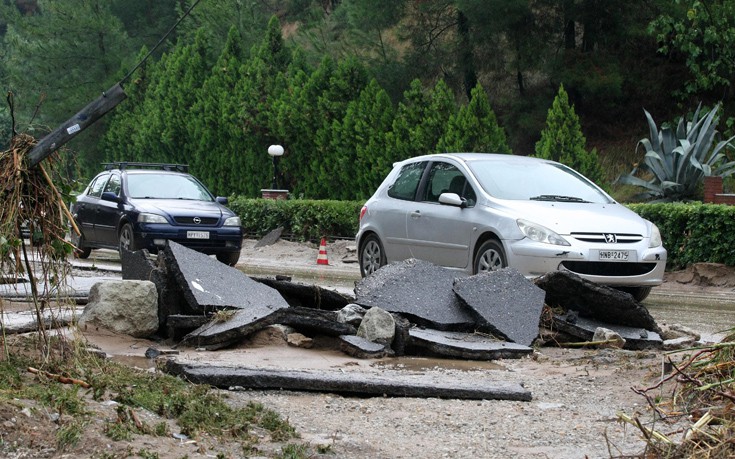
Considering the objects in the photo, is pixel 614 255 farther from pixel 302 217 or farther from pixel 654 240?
pixel 302 217

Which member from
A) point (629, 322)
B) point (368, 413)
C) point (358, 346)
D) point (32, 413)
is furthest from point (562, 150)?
point (32, 413)

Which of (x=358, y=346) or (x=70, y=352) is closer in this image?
(x=70, y=352)

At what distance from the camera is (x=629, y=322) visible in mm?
9500

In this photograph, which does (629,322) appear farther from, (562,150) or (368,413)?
(562,150)

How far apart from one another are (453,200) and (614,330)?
10.9ft

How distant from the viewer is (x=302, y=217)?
2514 cm

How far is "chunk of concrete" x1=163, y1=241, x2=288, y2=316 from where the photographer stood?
352 inches

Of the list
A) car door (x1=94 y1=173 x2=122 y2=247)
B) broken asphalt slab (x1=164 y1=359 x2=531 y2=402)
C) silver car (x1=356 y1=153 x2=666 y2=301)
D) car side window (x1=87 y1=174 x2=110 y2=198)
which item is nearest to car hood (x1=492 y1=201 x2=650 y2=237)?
silver car (x1=356 y1=153 x2=666 y2=301)

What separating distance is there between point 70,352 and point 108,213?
12190 millimetres

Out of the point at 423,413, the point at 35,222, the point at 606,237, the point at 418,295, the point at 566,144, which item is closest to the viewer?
the point at 35,222

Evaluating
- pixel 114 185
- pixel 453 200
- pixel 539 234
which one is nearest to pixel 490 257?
pixel 539 234

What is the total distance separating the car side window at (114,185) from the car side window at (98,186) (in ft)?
0.54

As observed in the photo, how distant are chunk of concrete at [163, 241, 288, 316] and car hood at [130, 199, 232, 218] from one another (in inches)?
315

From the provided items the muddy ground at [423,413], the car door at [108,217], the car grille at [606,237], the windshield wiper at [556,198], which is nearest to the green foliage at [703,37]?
the car door at [108,217]
